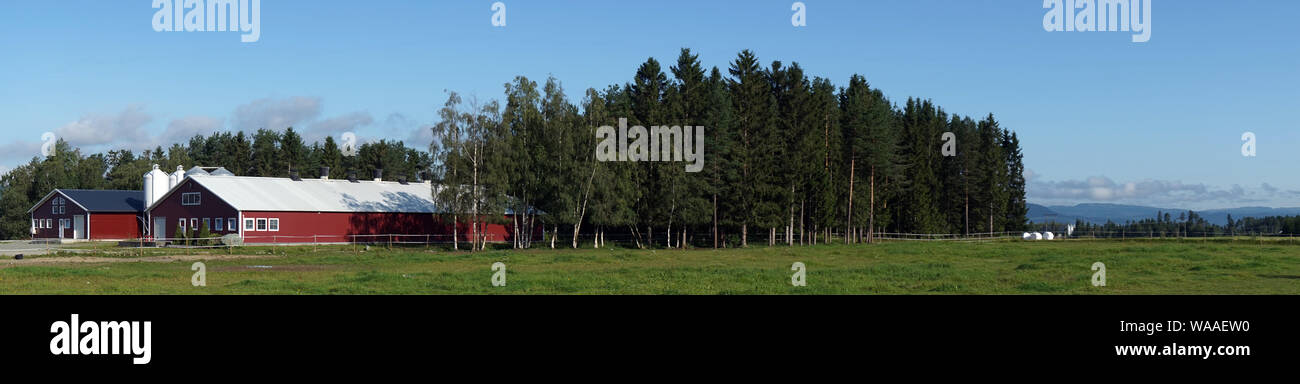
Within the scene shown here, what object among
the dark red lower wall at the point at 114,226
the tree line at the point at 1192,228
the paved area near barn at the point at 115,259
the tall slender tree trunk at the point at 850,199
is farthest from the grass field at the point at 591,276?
the tree line at the point at 1192,228

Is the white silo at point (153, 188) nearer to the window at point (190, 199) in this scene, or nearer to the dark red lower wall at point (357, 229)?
the window at point (190, 199)

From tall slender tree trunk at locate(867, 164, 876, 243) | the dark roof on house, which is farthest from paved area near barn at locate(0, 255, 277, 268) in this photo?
tall slender tree trunk at locate(867, 164, 876, 243)

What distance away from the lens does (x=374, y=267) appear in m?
43.7

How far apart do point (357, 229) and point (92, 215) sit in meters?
24.9

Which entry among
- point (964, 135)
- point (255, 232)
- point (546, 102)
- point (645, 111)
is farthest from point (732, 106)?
point (964, 135)

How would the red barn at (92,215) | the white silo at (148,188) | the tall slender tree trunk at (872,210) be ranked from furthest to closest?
the tall slender tree trunk at (872,210) < the red barn at (92,215) < the white silo at (148,188)

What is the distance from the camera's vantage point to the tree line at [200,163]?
366 ft

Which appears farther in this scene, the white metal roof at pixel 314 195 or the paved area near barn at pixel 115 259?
the white metal roof at pixel 314 195

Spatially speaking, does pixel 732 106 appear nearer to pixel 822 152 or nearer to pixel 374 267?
pixel 822 152

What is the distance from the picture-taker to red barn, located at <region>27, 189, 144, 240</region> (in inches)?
3236

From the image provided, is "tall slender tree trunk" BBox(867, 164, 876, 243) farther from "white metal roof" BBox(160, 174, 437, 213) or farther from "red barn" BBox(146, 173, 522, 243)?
"white metal roof" BBox(160, 174, 437, 213)

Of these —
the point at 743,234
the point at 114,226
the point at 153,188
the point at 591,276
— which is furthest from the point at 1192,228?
the point at 114,226

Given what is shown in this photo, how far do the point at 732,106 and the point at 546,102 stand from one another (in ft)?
52.7

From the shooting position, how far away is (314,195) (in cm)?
7762
